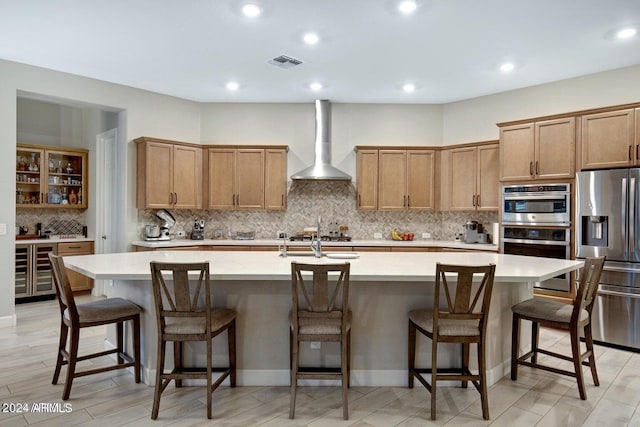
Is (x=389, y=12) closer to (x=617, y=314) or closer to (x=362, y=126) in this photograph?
(x=362, y=126)

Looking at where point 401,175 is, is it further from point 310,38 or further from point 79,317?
point 79,317

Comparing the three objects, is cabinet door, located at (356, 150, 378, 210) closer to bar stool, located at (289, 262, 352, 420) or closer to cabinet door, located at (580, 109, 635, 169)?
cabinet door, located at (580, 109, 635, 169)

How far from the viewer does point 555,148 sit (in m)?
4.39

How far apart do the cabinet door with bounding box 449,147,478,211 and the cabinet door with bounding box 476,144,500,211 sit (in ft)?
0.25

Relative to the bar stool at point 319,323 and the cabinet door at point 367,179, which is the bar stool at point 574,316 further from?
the cabinet door at point 367,179

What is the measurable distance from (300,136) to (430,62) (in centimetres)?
236

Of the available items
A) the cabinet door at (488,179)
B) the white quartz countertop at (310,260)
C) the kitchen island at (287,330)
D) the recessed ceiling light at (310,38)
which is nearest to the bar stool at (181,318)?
the white quartz countertop at (310,260)

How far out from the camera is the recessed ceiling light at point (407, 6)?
306 centimetres

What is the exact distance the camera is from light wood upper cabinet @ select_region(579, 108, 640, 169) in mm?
3893

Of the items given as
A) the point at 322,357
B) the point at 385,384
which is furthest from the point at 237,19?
the point at 385,384

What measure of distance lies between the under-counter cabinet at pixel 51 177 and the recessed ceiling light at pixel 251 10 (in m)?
4.47

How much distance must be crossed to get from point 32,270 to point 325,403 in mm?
5116

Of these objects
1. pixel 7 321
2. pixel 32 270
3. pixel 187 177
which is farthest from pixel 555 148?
pixel 32 270

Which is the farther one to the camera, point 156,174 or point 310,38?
point 156,174
